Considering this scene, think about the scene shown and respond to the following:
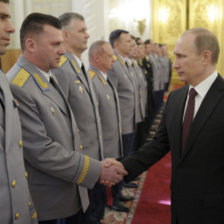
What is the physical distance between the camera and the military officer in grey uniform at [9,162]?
1395 millimetres

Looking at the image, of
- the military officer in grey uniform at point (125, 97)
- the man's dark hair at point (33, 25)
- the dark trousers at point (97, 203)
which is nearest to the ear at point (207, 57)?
the man's dark hair at point (33, 25)

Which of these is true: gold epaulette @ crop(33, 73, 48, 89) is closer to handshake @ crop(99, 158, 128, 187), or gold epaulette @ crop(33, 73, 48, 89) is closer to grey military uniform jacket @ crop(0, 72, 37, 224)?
grey military uniform jacket @ crop(0, 72, 37, 224)

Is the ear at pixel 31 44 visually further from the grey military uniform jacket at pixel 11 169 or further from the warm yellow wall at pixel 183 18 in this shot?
the warm yellow wall at pixel 183 18

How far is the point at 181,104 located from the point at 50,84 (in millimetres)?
794

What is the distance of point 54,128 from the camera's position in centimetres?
188

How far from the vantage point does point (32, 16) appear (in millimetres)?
2020

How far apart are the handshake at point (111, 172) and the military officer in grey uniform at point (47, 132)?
0.13 ft

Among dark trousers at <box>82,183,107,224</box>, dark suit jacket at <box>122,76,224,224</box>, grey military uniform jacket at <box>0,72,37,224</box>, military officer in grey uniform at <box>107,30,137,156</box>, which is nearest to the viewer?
grey military uniform jacket at <box>0,72,37,224</box>

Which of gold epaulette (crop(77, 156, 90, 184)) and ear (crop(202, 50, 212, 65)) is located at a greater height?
ear (crop(202, 50, 212, 65))

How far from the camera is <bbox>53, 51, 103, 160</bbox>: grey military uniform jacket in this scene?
8.13 feet

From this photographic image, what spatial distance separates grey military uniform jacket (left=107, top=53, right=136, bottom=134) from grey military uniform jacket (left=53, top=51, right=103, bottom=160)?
1306mm

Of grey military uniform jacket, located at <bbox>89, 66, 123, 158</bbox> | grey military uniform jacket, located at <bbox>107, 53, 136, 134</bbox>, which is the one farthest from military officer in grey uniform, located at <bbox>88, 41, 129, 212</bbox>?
grey military uniform jacket, located at <bbox>107, 53, 136, 134</bbox>

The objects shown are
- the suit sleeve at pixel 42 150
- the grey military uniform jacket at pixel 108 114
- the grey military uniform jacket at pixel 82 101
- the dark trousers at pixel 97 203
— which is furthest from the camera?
the grey military uniform jacket at pixel 108 114

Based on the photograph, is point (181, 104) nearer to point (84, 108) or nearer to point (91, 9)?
point (84, 108)
